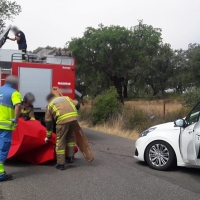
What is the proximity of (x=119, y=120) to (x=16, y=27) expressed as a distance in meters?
6.27

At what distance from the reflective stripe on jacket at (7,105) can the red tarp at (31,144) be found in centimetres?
86

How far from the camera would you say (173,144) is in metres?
7.68

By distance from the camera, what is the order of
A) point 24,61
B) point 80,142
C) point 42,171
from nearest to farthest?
1. point 42,171
2. point 80,142
3. point 24,61

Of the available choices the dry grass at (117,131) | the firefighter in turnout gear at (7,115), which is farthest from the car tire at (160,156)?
the dry grass at (117,131)

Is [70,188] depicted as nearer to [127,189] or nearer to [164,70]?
[127,189]

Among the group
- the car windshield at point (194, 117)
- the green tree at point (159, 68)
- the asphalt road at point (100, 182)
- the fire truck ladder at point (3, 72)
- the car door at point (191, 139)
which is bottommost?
the asphalt road at point (100, 182)

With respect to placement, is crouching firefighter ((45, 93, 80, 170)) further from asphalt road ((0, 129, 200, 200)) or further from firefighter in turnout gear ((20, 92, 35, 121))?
firefighter in turnout gear ((20, 92, 35, 121))

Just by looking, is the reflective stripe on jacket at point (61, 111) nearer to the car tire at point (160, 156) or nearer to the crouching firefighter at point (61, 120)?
the crouching firefighter at point (61, 120)

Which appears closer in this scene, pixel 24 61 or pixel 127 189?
pixel 127 189

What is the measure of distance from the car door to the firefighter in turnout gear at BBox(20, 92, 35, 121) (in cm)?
390

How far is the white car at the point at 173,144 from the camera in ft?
22.8

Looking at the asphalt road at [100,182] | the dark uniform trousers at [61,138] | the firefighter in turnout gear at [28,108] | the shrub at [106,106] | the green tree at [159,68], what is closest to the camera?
the asphalt road at [100,182]

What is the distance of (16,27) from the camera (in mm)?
13320

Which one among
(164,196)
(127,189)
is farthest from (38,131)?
(164,196)
